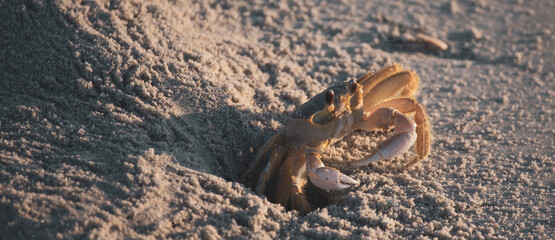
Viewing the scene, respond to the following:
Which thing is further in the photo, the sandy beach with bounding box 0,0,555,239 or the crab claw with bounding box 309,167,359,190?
the crab claw with bounding box 309,167,359,190

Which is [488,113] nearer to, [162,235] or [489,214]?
[489,214]

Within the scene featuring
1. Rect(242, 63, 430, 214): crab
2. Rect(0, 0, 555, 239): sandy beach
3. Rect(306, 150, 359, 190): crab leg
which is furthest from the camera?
Rect(242, 63, 430, 214): crab

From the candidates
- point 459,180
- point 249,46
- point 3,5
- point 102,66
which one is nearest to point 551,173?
point 459,180

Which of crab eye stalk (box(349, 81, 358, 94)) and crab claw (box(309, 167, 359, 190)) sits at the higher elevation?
crab eye stalk (box(349, 81, 358, 94))

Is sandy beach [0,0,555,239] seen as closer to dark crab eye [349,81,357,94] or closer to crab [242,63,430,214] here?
crab [242,63,430,214]

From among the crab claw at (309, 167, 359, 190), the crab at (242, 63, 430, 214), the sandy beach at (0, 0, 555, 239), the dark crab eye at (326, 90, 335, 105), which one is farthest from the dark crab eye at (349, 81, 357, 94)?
the crab claw at (309, 167, 359, 190)

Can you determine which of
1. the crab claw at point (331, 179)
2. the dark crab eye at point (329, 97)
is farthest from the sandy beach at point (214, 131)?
the dark crab eye at point (329, 97)

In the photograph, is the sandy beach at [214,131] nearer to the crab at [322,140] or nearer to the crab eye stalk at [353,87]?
the crab at [322,140]

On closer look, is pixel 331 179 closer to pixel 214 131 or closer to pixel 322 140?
pixel 322 140
